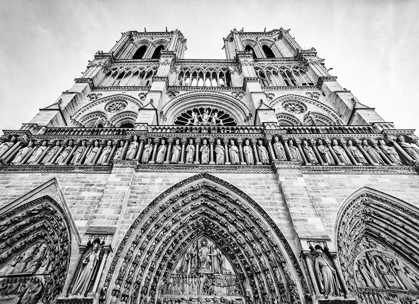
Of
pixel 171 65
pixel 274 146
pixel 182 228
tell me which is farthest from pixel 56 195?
pixel 171 65

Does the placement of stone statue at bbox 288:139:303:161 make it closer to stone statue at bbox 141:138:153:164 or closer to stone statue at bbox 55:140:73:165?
stone statue at bbox 141:138:153:164

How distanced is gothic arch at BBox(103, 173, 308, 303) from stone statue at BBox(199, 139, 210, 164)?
63 centimetres

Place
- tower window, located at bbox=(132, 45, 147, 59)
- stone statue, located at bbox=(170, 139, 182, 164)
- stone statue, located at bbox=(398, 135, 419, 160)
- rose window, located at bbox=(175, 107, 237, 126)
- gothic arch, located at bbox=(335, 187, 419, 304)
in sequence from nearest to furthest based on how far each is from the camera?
1. gothic arch, located at bbox=(335, 187, 419, 304)
2. stone statue, located at bbox=(170, 139, 182, 164)
3. stone statue, located at bbox=(398, 135, 419, 160)
4. rose window, located at bbox=(175, 107, 237, 126)
5. tower window, located at bbox=(132, 45, 147, 59)

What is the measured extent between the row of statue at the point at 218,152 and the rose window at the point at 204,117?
11.8 feet

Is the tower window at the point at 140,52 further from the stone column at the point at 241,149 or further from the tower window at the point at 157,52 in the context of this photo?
the stone column at the point at 241,149

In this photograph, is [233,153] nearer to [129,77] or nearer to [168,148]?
[168,148]

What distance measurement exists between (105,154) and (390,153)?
31.3 feet

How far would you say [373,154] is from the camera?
27.3 feet

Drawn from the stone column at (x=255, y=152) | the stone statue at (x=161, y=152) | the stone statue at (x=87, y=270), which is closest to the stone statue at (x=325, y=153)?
the stone column at (x=255, y=152)

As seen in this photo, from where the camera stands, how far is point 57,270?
18.4 feet

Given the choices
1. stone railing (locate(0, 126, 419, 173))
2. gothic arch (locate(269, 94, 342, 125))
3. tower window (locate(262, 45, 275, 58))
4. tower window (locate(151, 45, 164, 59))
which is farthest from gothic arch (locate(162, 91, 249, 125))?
tower window (locate(262, 45, 275, 58))

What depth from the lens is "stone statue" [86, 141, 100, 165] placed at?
8.02m

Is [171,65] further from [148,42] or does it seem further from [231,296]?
[231,296]

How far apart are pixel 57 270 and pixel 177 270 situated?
2.72 m
